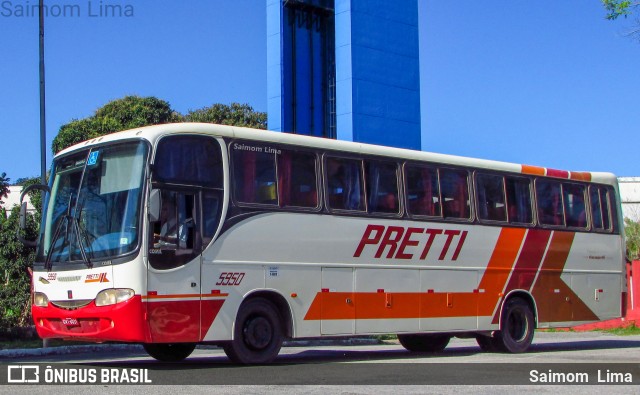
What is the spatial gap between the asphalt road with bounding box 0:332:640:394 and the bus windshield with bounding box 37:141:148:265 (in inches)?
64.8

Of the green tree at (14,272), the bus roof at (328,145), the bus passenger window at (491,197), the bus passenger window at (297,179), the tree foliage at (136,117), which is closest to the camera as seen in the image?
the bus roof at (328,145)

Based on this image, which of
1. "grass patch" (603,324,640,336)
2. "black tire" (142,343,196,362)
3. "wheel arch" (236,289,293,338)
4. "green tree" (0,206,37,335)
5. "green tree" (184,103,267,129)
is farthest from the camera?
"green tree" (184,103,267,129)

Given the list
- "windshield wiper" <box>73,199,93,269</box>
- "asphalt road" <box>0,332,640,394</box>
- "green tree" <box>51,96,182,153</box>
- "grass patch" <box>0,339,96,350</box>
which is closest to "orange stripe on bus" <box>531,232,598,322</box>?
"asphalt road" <box>0,332,640,394</box>

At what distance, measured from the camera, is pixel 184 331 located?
41.1ft

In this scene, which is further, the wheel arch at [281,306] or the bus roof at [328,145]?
the wheel arch at [281,306]

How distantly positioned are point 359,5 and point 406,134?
16.6ft

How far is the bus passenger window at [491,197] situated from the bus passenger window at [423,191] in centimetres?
112

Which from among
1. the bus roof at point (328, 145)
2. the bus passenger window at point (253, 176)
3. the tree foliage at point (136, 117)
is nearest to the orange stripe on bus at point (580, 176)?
the bus roof at point (328, 145)

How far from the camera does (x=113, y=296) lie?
12.1 meters

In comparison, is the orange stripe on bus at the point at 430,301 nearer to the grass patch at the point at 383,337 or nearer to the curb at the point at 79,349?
the curb at the point at 79,349

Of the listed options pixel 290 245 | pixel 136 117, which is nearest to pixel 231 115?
pixel 136 117

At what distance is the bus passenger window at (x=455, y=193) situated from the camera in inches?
651

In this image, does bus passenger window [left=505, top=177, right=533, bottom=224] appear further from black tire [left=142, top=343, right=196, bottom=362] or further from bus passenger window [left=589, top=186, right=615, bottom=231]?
black tire [left=142, top=343, right=196, bottom=362]

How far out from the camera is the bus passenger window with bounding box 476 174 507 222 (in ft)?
56.2
